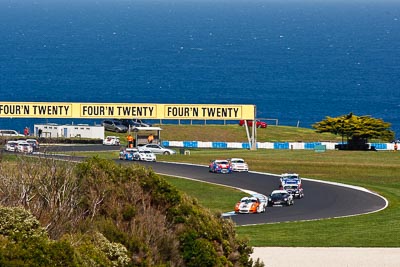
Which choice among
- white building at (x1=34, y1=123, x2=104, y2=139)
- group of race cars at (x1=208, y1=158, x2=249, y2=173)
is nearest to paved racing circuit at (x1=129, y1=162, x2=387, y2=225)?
group of race cars at (x1=208, y1=158, x2=249, y2=173)

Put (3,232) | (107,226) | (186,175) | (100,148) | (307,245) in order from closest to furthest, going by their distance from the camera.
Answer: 1. (3,232)
2. (107,226)
3. (307,245)
4. (186,175)
5. (100,148)

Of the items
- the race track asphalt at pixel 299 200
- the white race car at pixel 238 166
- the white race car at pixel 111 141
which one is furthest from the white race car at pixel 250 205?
the white race car at pixel 111 141

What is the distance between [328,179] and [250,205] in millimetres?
20540

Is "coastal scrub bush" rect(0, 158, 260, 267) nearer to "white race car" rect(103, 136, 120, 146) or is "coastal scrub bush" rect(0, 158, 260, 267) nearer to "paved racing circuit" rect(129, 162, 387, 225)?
"paved racing circuit" rect(129, 162, 387, 225)

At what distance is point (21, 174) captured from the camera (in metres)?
41.8

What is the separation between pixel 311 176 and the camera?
89.9 m

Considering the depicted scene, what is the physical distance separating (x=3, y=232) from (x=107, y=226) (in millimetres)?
4856

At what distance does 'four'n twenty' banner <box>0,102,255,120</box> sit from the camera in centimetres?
11462

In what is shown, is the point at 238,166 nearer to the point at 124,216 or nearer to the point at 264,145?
the point at 264,145

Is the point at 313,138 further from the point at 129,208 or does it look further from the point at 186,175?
the point at 129,208

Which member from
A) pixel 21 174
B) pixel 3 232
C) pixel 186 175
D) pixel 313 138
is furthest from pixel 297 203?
pixel 313 138

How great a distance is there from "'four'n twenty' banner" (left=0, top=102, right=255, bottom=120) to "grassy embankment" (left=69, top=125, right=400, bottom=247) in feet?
14.4

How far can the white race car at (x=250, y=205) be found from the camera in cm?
6862

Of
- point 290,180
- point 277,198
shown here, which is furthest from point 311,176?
point 277,198
